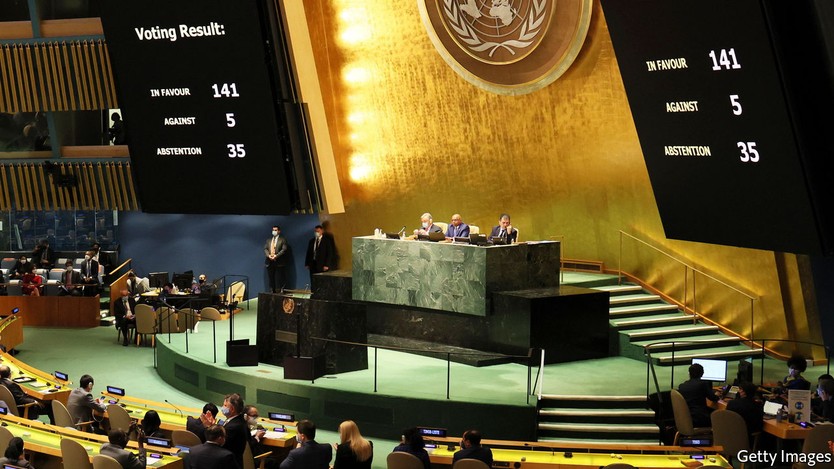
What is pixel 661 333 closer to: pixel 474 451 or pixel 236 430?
pixel 474 451

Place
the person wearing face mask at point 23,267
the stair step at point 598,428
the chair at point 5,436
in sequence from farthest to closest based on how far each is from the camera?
the person wearing face mask at point 23,267, the stair step at point 598,428, the chair at point 5,436

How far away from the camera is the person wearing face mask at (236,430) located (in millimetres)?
9695

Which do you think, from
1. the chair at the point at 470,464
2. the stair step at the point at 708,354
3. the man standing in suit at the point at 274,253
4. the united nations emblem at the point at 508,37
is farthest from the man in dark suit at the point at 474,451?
the man standing in suit at the point at 274,253

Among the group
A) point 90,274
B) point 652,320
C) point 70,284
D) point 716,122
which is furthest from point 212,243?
point 716,122

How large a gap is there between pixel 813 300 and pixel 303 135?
9.39 m

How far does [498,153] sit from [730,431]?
768 centimetres

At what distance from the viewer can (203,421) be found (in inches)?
407

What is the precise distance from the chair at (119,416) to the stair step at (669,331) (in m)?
7.34

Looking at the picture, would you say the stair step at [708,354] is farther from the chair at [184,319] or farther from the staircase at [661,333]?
the chair at [184,319]

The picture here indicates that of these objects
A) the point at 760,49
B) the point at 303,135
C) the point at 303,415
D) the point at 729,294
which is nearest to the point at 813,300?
the point at 729,294

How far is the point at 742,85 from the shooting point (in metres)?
6.34

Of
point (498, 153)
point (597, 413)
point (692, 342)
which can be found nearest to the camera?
point (597, 413)

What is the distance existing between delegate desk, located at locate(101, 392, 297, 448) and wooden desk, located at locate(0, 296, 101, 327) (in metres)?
8.65

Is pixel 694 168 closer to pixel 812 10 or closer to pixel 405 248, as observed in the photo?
pixel 812 10
